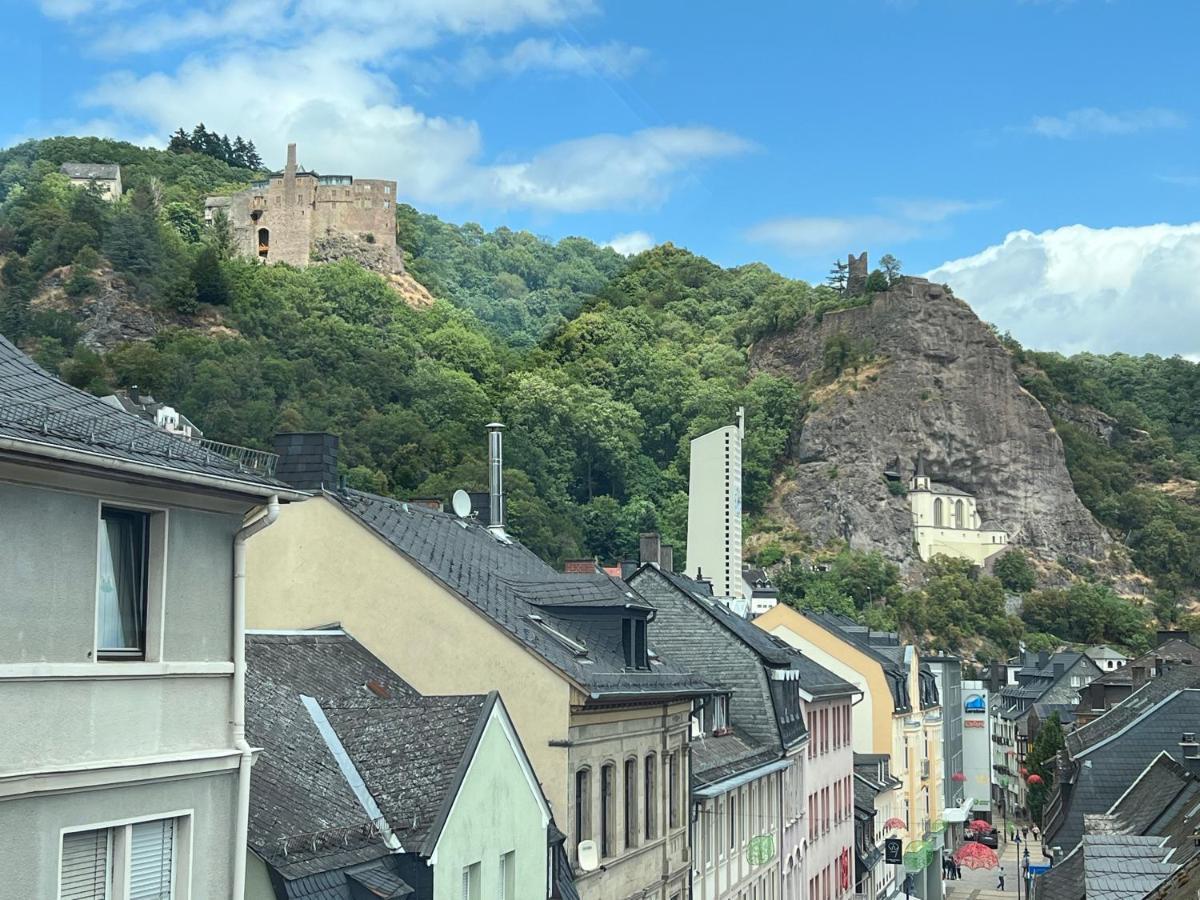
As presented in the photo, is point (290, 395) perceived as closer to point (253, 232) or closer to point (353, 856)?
point (253, 232)

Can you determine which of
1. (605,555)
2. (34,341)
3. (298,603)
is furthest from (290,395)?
(298,603)

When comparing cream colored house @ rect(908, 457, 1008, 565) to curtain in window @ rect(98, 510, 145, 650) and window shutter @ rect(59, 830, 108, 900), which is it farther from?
window shutter @ rect(59, 830, 108, 900)

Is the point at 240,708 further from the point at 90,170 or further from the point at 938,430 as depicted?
the point at 938,430

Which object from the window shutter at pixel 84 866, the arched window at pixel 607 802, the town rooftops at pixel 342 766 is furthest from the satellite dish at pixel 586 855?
the window shutter at pixel 84 866

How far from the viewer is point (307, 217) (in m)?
180

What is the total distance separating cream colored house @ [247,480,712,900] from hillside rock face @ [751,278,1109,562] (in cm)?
15852

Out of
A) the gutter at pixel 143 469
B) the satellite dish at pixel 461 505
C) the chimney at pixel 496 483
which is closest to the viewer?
the gutter at pixel 143 469

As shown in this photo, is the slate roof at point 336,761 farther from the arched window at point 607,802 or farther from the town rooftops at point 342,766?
the arched window at point 607,802

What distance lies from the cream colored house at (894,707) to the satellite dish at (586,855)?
3351cm

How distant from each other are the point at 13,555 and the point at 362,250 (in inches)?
6882

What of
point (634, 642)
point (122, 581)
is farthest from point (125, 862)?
point (634, 642)

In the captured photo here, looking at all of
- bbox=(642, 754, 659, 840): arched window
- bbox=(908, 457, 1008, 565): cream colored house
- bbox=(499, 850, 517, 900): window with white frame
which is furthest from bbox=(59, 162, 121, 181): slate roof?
bbox=(499, 850, 517, 900): window with white frame

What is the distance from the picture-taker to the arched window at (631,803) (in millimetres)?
23281

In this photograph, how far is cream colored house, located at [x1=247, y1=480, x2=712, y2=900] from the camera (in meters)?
20.5
